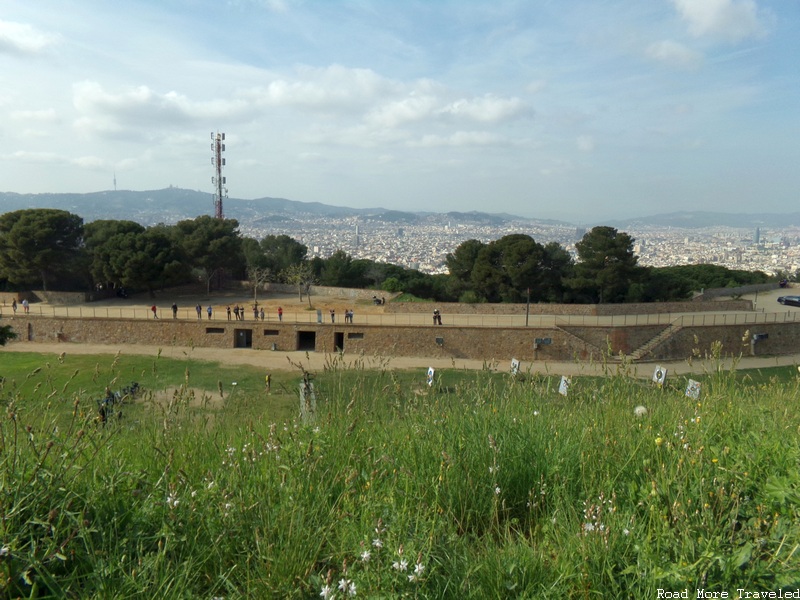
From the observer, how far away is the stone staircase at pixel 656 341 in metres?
24.0

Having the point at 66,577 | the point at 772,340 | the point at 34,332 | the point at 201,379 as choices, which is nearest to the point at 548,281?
the point at 772,340

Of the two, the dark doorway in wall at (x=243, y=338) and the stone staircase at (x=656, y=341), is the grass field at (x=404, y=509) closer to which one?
the stone staircase at (x=656, y=341)

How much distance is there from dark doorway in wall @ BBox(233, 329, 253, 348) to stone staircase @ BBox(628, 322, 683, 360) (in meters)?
15.7

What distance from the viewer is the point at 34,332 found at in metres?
25.8

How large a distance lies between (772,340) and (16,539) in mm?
28617

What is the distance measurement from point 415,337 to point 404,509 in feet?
71.7

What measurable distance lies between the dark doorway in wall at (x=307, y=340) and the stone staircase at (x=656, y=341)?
42.3 ft

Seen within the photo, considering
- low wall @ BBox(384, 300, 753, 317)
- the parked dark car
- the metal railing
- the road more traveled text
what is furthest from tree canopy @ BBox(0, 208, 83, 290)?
the parked dark car

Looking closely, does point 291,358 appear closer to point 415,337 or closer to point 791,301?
point 415,337

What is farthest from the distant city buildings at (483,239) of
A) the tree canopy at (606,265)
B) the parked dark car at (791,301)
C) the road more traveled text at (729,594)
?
the road more traveled text at (729,594)

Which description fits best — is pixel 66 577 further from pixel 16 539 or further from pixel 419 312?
pixel 419 312

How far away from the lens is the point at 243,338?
2552cm

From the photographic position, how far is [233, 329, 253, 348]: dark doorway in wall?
25453 mm

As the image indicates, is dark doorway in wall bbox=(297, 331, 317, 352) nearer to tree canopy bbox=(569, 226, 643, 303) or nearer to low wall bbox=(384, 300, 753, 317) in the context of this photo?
low wall bbox=(384, 300, 753, 317)
